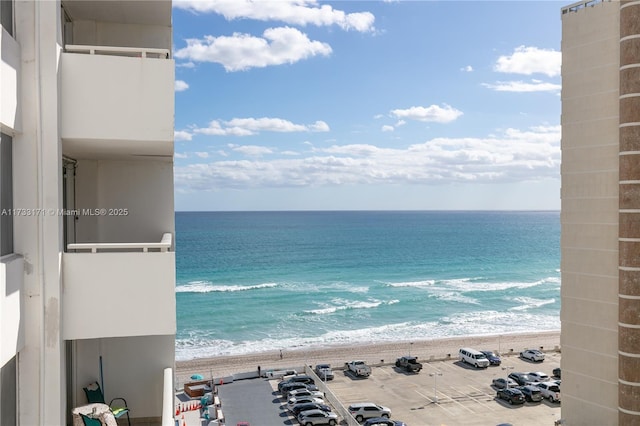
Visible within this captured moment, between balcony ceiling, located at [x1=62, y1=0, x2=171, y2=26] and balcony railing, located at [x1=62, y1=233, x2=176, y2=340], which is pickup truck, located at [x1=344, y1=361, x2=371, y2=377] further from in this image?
balcony railing, located at [x1=62, y1=233, x2=176, y2=340]

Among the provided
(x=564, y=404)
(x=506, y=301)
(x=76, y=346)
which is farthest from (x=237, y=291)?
(x=76, y=346)

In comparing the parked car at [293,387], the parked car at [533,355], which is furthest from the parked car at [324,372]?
the parked car at [533,355]

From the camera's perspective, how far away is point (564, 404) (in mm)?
21859

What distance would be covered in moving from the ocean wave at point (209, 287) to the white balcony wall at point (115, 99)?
222 ft

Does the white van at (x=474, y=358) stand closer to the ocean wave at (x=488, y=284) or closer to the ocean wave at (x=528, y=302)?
the ocean wave at (x=528, y=302)

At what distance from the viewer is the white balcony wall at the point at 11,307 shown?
5.30m

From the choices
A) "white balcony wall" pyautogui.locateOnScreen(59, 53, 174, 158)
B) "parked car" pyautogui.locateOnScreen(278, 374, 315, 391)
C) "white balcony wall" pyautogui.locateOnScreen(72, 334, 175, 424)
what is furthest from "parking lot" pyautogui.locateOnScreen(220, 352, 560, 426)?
"white balcony wall" pyautogui.locateOnScreen(59, 53, 174, 158)

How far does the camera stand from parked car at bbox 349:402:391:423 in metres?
29.0

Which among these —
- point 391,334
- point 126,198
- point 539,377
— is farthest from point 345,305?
point 126,198

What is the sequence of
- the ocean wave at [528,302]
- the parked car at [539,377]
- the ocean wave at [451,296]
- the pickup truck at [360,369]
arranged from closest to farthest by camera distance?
1. the parked car at [539,377]
2. the pickup truck at [360,369]
3. the ocean wave at [528,302]
4. the ocean wave at [451,296]

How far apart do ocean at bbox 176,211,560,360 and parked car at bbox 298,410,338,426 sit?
2023cm

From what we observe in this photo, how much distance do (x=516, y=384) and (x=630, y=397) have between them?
15399 millimetres

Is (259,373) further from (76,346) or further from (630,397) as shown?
(76,346)

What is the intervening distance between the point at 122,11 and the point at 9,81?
3.23 m
